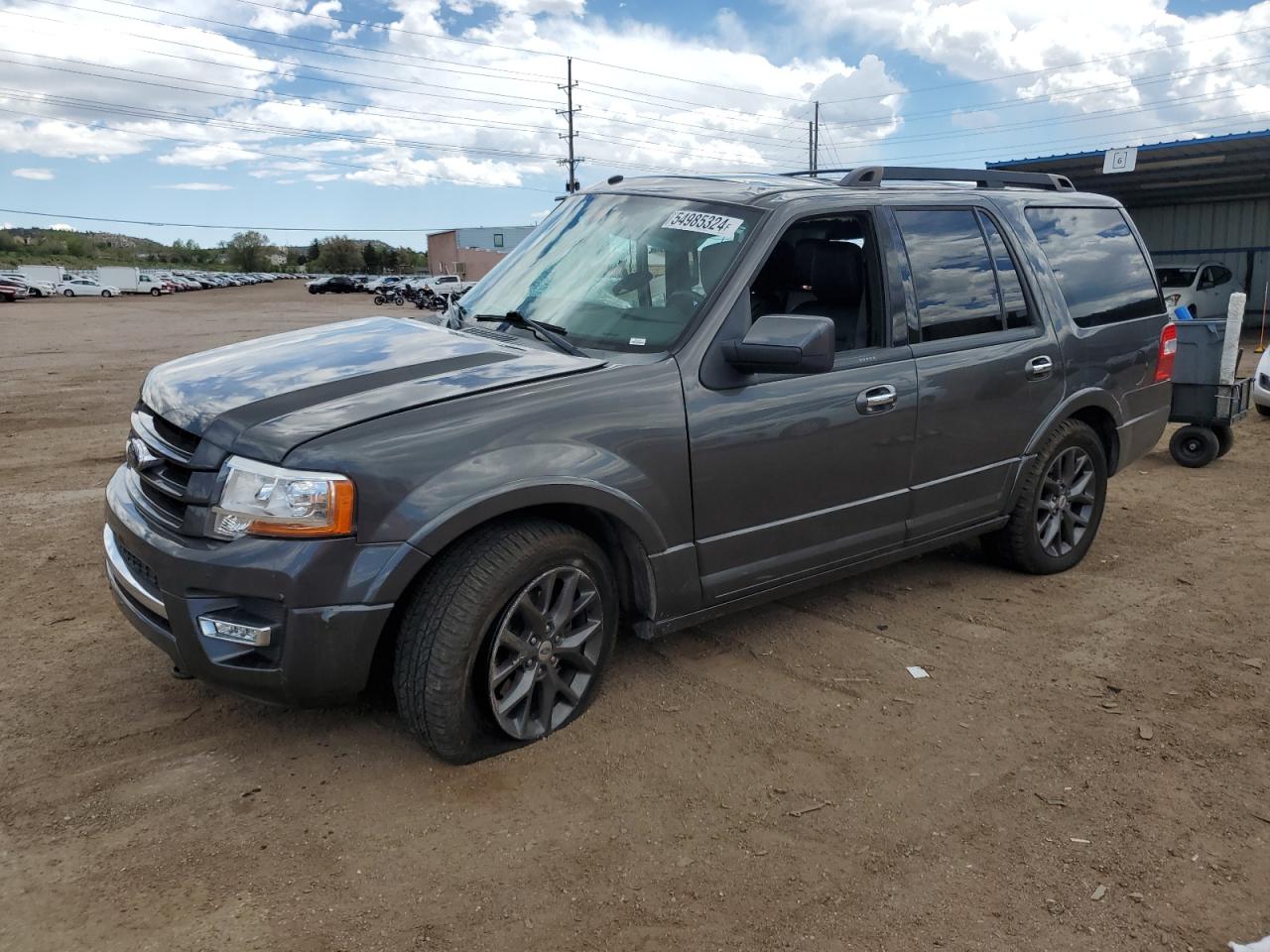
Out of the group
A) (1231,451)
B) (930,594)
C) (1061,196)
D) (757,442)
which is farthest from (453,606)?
(1231,451)

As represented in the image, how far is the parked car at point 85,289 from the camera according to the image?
203 ft

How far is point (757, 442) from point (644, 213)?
3.77ft

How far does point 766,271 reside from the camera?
13.2 ft

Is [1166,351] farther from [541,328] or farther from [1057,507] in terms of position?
[541,328]

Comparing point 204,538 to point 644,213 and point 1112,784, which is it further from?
point 1112,784

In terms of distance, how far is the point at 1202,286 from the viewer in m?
21.5

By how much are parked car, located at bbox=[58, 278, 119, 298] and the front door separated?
6766 centimetres

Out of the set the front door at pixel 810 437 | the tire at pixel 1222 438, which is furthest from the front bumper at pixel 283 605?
the tire at pixel 1222 438

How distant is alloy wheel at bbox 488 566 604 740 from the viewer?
10.7ft

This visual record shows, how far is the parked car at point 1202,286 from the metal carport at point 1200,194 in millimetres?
2210

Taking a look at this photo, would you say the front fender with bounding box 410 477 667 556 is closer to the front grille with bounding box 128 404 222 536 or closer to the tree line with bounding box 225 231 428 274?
the front grille with bounding box 128 404 222 536

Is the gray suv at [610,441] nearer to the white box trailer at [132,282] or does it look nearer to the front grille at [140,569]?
the front grille at [140,569]

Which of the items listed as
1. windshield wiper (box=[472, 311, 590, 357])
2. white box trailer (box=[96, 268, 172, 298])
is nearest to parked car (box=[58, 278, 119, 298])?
white box trailer (box=[96, 268, 172, 298])

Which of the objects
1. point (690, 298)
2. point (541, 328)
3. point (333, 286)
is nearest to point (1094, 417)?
point (690, 298)
